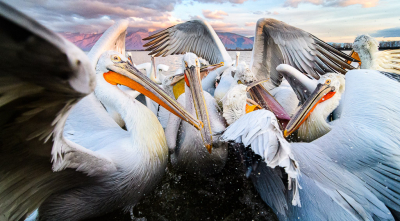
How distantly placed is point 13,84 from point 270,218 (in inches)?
70.8

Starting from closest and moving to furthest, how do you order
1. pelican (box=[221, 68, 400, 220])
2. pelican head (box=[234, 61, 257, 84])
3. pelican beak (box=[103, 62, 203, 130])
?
pelican (box=[221, 68, 400, 220]) < pelican beak (box=[103, 62, 203, 130]) < pelican head (box=[234, 61, 257, 84])

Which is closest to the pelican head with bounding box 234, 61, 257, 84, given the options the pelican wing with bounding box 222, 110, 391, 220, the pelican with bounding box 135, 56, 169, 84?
the pelican wing with bounding box 222, 110, 391, 220

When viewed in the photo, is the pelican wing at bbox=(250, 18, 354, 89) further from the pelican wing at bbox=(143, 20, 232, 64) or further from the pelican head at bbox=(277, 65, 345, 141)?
the pelican wing at bbox=(143, 20, 232, 64)

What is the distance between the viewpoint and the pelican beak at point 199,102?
1803mm

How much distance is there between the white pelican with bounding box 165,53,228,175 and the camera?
1916 mm

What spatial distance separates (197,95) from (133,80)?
619 mm

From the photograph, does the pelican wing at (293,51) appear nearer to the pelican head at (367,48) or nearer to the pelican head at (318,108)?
the pelican head at (367,48)

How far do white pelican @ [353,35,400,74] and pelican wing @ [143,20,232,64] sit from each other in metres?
1.97

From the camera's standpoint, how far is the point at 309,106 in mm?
2164

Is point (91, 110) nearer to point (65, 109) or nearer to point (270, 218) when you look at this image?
point (65, 109)

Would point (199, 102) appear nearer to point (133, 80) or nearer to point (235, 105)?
point (235, 105)

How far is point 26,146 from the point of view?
75 centimetres

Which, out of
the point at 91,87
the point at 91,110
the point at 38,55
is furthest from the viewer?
the point at 91,110

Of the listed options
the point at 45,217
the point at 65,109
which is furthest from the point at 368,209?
the point at 45,217
